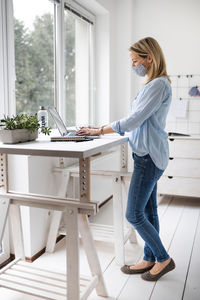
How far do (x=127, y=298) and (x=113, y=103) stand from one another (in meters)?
2.44

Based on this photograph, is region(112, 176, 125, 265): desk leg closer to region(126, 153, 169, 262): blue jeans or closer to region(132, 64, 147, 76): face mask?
region(126, 153, 169, 262): blue jeans

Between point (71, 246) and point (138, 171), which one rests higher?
point (138, 171)

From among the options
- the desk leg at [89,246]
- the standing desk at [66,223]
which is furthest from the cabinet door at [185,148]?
the desk leg at [89,246]

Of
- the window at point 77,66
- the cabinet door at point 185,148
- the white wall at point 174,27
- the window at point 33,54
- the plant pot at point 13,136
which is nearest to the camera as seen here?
the plant pot at point 13,136

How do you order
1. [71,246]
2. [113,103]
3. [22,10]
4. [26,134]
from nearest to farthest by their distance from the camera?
[71,246] < [26,134] < [22,10] < [113,103]

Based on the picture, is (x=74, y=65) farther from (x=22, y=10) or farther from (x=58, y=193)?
(x=58, y=193)

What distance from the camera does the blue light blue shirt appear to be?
1693 millimetres

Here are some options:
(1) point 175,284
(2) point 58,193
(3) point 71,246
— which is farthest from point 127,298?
(2) point 58,193

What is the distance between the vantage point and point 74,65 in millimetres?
3258

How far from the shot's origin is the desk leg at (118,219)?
83.0 inches

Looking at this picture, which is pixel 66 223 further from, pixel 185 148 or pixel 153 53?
pixel 185 148

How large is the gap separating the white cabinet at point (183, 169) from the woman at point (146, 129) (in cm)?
155

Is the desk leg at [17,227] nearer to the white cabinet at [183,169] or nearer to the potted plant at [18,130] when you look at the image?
the potted plant at [18,130]

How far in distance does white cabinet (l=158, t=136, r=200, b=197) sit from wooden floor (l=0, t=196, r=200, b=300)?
0.33m
